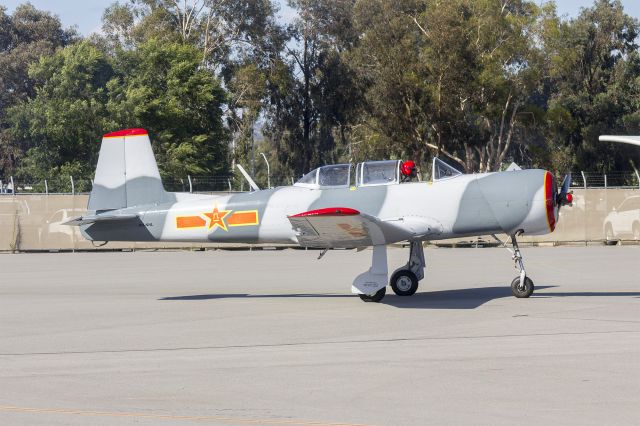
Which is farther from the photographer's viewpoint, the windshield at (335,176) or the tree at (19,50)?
the tree at (19,50)

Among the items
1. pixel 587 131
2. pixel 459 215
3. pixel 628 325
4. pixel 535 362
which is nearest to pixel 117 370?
pixel 535 362

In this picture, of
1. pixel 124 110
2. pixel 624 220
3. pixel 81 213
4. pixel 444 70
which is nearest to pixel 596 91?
pixel 444 70

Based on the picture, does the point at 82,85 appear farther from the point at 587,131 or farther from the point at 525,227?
the point at 525,227

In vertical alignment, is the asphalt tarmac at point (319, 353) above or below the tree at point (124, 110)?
below

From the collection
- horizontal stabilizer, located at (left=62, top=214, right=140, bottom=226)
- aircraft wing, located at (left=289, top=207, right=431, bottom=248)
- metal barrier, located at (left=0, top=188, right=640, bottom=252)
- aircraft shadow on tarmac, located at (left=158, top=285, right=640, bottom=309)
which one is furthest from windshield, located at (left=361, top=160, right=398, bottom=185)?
metal barrier, located at (left=0, top=188, right=640, bottom=252)

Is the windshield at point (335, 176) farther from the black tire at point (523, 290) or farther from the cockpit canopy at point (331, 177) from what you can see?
the black tire at point (523, 290)

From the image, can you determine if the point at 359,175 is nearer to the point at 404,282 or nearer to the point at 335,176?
the point at 335,176

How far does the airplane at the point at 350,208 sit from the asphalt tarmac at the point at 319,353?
0.97 metres

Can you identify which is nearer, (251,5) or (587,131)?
(587,131)

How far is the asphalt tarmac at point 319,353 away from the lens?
6.54m

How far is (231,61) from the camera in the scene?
6638cm

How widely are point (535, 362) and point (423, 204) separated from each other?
18.8 feet

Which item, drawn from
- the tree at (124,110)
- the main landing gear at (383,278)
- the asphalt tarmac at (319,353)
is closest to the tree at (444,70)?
the tree at (124,110)

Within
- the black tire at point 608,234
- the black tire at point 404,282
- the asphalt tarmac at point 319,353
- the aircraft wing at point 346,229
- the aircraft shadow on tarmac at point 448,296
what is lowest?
the asphalt tarmac at point 319,353
